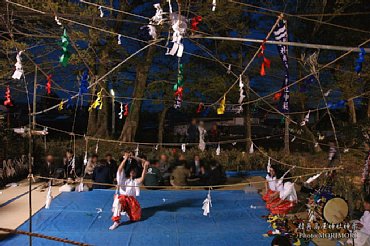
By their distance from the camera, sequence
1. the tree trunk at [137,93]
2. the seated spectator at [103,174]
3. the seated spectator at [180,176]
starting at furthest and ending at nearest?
the tree trunk at [137,93], the seated spectator at [180,176], the seated spectator at [103,174]

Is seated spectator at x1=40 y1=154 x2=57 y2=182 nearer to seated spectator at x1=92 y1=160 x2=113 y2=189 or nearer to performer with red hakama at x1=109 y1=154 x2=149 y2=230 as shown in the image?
seated spectator at x1=92 y1=160 x2=113 y2=189

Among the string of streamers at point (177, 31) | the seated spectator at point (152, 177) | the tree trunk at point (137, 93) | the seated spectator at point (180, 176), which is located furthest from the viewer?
the tree trunk at point (137, 93)

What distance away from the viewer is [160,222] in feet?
20.6

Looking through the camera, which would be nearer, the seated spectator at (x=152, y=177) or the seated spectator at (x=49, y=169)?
the seated spectator at (x=152, y=177)

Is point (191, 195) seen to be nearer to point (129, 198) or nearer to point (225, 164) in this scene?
point (129, 198)

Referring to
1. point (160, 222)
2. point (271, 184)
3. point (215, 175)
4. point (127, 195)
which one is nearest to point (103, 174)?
point (127, 195)

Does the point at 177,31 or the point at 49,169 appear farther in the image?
the point at 49,169

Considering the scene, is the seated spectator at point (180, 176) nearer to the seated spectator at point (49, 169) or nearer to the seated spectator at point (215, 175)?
the seated spectator at point (215, 175)

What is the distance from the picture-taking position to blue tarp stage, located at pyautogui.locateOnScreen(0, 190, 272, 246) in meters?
5.37

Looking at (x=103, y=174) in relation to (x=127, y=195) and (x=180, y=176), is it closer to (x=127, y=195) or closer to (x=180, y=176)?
(x=180, y=176)

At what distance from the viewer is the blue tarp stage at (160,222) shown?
537cm

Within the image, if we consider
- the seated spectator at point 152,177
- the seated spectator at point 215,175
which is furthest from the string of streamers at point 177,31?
the seated spectator at point 215,175

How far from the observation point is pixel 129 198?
20.6 ft

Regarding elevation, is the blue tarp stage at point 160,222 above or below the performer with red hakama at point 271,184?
below
